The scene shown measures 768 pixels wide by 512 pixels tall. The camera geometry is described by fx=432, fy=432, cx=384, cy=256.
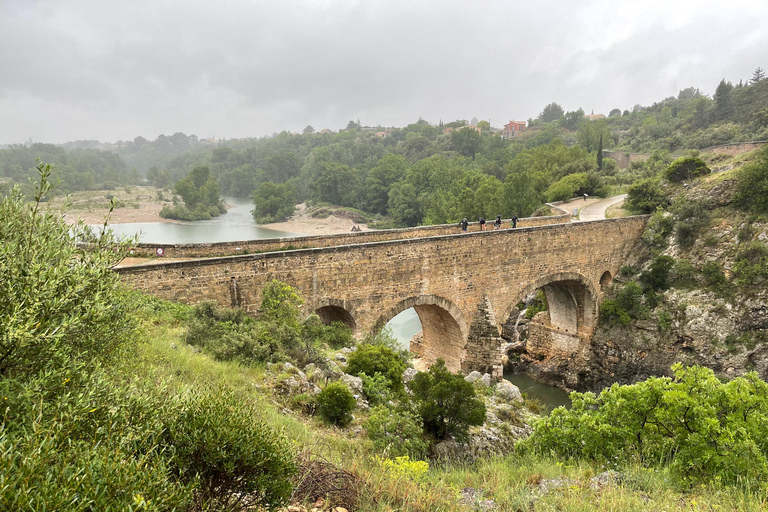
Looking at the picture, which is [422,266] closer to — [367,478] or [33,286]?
[367,478]

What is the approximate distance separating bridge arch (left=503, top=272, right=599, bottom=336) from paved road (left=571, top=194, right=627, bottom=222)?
416cm

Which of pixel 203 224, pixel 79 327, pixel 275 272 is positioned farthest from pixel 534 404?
pixel 203 224

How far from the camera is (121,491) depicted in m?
2.05

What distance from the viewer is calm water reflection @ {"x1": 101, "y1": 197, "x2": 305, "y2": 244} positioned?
37297 mm

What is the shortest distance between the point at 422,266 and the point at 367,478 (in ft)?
27.9

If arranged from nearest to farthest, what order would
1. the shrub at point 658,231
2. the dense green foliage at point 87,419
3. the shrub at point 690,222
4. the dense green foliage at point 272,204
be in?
the dense green foliage at point 87,419 < the shrub at point 690,222 < the shrub at point 658,231 < the dense green foliage at point 272,204

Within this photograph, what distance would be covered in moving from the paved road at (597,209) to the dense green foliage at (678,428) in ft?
50.6

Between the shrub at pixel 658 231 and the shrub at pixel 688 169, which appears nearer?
the shrub at pixel 658 231

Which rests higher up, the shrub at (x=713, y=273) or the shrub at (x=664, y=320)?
the shrub at (x=713, y=273)

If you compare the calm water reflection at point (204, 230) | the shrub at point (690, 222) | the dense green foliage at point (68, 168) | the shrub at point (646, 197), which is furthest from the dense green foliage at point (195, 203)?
the shrub at point (690, 222)

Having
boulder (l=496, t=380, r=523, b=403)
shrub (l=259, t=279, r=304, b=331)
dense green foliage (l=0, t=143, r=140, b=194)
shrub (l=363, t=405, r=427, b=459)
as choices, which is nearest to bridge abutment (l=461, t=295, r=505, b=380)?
boulder (l=496, t=380, r=523, b=403)

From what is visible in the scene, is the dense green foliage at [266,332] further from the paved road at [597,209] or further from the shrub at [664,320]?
the paved road at [597,209]

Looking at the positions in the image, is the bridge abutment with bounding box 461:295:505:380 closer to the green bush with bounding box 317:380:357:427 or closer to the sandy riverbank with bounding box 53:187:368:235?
the green bush with bounding box 317:380:357:427

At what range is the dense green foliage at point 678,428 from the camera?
5105 millimetres
